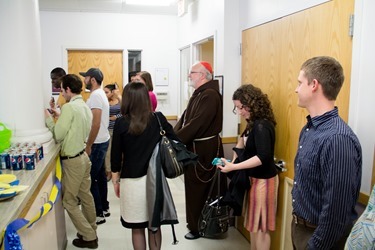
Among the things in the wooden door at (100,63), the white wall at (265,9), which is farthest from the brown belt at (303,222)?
the wooden door at (100,63)

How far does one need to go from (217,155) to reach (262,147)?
0.84 meters

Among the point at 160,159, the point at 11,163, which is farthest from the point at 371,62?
the point at 11,163

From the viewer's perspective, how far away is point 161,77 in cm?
527

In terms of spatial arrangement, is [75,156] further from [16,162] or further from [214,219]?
[214,219]

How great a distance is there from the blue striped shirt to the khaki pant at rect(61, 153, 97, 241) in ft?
5.90

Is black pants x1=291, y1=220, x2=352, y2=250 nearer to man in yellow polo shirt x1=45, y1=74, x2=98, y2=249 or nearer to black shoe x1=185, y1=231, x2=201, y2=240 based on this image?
black shoe x1=185, y1=231, x2=201, y2=240

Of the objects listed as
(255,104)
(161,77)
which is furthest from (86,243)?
(161,77)

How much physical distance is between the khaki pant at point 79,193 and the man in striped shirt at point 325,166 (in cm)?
174

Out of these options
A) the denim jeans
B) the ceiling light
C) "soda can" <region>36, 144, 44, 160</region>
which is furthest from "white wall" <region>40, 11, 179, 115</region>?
"soda can" <region>36, 144, 44, 160</region>

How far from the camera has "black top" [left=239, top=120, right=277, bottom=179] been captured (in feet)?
7.05

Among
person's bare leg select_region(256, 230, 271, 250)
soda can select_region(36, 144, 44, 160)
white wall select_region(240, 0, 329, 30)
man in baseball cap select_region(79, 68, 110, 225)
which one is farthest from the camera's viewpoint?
man in baseball cap select_region(79, 68, 110, 225)

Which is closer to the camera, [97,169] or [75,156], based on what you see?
[75,156]

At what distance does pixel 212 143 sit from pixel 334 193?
168cm

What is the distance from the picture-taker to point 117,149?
214 centimetres
